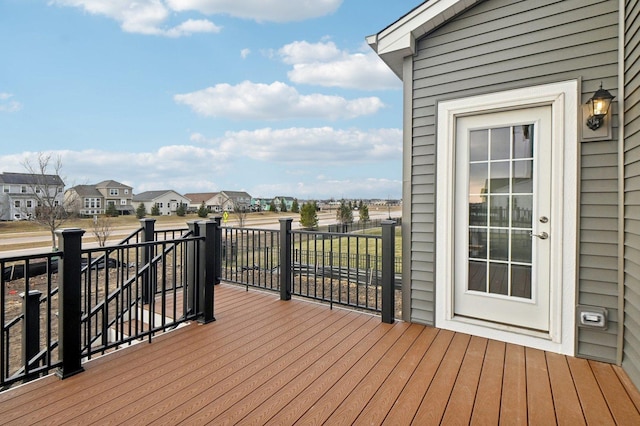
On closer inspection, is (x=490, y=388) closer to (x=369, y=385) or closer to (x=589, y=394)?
(x=589, y=394)

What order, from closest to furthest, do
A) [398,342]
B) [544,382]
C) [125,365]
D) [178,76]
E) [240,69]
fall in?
[544,382], [125,365], [398,342], [240,69], [178,76]

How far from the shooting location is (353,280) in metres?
8.98

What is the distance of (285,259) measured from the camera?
370cm

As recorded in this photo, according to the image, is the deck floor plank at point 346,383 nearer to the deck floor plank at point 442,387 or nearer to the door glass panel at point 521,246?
the deck floor plank at point 442,387

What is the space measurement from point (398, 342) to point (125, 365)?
81.3 inches

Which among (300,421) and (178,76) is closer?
(300,421)

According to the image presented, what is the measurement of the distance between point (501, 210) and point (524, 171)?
371mm

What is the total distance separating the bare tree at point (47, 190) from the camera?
511 inches

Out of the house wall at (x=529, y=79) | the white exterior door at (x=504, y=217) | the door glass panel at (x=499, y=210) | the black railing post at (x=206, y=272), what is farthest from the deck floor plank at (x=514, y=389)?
the black railing post at (x=206, y=272)

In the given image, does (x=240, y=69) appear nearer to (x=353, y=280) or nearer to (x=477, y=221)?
(x=353, y=280)

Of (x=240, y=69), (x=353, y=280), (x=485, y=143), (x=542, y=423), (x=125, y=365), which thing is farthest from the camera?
(x=240, y=69)

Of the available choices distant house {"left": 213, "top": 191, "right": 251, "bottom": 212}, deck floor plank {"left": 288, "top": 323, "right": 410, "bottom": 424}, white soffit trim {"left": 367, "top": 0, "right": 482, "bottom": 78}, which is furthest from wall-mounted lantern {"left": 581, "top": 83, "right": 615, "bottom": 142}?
distant house {"left": 213, "top": 191, "right": 251, "bottom": 212}

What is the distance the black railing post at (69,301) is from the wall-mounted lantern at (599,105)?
3598mm

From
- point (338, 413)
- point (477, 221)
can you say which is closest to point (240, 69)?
point (477, 221)
